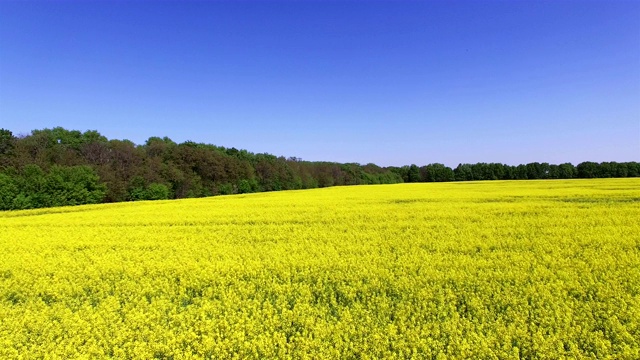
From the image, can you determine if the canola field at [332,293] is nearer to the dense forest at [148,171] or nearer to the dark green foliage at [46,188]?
the dark green foliage at [46,188]

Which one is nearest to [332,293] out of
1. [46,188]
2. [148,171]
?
[46,188]

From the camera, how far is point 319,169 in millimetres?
82562

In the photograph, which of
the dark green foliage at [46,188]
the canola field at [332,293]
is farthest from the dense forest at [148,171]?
the canola field at [332,293]

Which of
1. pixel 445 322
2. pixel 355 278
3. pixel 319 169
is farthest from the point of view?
pixel 319 169

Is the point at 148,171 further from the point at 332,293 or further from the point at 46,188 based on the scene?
the point at 332,293

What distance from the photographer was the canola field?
14.6 feet

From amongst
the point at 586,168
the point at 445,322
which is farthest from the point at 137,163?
the point at 586,168

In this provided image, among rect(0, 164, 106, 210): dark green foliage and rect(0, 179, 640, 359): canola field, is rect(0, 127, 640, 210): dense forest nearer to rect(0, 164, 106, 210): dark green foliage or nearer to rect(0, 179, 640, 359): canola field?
rect(0, 164, 106, 210): dark green foliage

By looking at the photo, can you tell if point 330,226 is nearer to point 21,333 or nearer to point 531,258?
point 531,258

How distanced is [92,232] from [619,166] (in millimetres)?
82244

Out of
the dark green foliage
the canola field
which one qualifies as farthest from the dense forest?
the canola field

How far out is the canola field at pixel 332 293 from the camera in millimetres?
4465

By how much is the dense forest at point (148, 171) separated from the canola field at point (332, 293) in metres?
23.5

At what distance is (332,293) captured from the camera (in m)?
5.99
